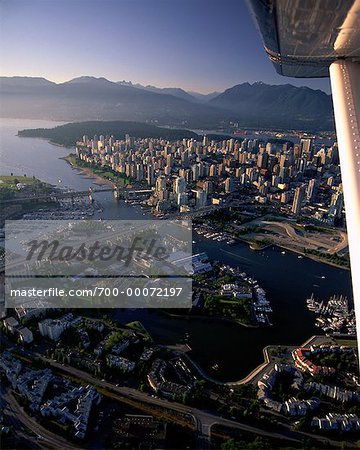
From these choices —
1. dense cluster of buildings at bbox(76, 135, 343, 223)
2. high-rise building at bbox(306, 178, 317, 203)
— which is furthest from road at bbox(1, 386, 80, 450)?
high-rise building at bbox(306, 178, 317, 203)

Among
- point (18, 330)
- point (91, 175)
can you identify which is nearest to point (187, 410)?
point (18, 330)

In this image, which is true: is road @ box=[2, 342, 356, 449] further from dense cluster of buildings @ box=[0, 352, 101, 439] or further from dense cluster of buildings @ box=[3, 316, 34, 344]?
dense cluster of buildings @ box=[3, 316, 34, 344]

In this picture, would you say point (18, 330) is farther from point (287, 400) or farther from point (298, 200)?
point (298, 200)

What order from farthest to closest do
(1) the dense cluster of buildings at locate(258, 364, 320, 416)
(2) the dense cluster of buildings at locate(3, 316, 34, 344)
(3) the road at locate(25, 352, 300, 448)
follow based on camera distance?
(2) the dense cluster of buildings at locate(3, 316, 34, 344) → (1) the dense cluster of buildings at locate(258, 364, 320, 416) → (3) the road at locate(25, 352, 300, 448)

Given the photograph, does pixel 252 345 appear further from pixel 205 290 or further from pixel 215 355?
pixel 205 290

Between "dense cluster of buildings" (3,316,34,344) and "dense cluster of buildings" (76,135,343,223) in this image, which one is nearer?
"dense cluster of buildings" (3,316,34,344)

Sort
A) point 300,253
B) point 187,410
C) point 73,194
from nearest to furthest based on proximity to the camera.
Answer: point 187,410, point 300,253, point 73,194

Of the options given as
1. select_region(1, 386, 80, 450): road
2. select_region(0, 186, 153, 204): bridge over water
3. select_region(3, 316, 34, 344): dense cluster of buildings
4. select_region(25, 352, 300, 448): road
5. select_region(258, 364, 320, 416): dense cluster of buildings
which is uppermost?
select_region(0, 186, 153, 204): bridge over water
